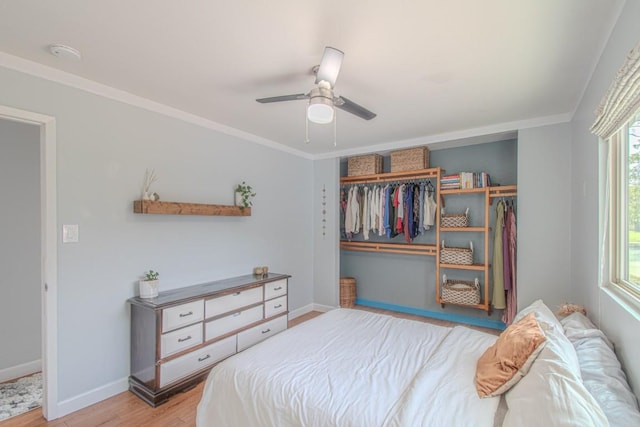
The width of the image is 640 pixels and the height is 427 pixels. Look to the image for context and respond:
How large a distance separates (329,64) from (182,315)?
2204 millimetres

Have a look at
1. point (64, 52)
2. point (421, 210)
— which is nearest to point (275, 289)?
point (421, 210)

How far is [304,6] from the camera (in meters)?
1.51

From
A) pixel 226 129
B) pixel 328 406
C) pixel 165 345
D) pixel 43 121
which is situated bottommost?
pixel 165 345

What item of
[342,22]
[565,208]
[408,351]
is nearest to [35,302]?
[408,351]

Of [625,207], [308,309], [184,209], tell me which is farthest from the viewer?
[308,309]

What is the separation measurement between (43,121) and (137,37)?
1006 millimetres

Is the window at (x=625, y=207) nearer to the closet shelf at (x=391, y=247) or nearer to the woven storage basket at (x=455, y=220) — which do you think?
the woven storage basket at (x=455, y=220)

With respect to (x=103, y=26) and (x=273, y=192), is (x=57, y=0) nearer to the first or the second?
(x=103, y=26)

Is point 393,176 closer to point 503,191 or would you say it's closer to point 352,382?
point 503,191

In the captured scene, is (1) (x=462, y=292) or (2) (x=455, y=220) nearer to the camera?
(1) (x=462, y=292)

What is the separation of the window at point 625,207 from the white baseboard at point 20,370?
175 inches

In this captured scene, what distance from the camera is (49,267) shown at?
213 cm

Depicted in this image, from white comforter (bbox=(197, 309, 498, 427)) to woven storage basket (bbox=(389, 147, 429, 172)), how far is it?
244 centimetres

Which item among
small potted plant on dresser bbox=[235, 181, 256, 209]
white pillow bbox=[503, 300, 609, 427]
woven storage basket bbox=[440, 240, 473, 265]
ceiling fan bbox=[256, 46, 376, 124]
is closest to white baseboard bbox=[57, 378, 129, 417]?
small potted plant on dresser bbox=[235, 181, 256, 209]
